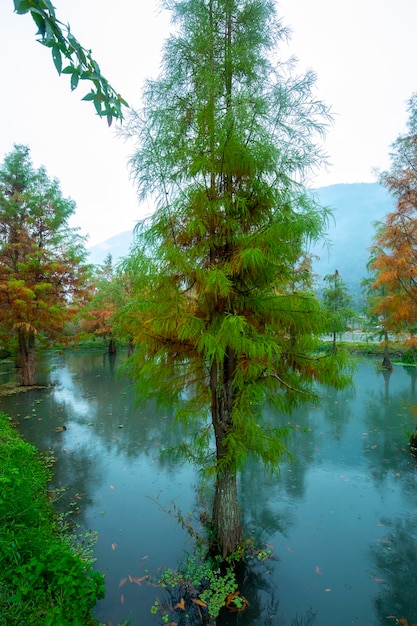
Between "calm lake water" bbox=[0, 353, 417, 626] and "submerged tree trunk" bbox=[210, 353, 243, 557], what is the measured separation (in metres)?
0.45

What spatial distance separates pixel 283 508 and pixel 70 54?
244 inches

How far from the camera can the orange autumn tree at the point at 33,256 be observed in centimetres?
1165

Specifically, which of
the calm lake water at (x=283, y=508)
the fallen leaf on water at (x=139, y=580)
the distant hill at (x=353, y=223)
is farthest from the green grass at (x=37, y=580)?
the distant hill at (x=353, y=223)

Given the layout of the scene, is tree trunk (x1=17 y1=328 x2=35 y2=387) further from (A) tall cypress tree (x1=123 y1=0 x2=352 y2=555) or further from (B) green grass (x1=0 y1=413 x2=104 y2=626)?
(A) tall cypress tree (x1=123 y1=0 x2=352 y2=555)

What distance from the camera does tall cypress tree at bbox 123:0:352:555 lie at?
354 centimetres

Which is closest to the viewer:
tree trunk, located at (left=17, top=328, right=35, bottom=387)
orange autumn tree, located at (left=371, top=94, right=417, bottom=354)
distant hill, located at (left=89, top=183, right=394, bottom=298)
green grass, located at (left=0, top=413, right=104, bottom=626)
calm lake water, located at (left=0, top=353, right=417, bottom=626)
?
green grass, located at (left=0, top=413, right=104, bottom=626)

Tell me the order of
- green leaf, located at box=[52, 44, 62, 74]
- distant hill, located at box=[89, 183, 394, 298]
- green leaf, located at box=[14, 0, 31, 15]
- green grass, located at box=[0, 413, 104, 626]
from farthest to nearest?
distant hill, located at box=[89, 183, 394, 298], green grass, located at box=[0, 413, 104, 626], green leaf, located at box=[52, 44, 62, 74], green leaf, located at box=[14, 0, 31, 15]

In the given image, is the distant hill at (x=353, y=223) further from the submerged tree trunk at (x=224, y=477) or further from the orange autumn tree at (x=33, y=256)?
the submerged tree trunk at (x=224, y=477)

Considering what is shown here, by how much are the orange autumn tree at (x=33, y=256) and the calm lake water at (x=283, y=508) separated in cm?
322

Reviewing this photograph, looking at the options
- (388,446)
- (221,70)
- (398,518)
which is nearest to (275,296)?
(221,70)

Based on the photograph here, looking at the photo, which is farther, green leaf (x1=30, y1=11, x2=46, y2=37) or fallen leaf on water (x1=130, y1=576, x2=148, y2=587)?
fallen leaf on water (x1=130, y1=576, x2=148, y2=587)

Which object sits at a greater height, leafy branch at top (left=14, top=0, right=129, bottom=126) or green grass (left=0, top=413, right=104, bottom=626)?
leafy branch at top (left=14, top=0, right=129, bottom=126)

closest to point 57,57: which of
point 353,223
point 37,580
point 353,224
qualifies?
point 37,580

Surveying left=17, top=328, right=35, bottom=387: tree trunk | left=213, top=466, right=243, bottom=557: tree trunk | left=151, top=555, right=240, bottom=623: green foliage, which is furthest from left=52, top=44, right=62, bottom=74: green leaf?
left=17, top=328, right=35, bottom=387: tree trunk
